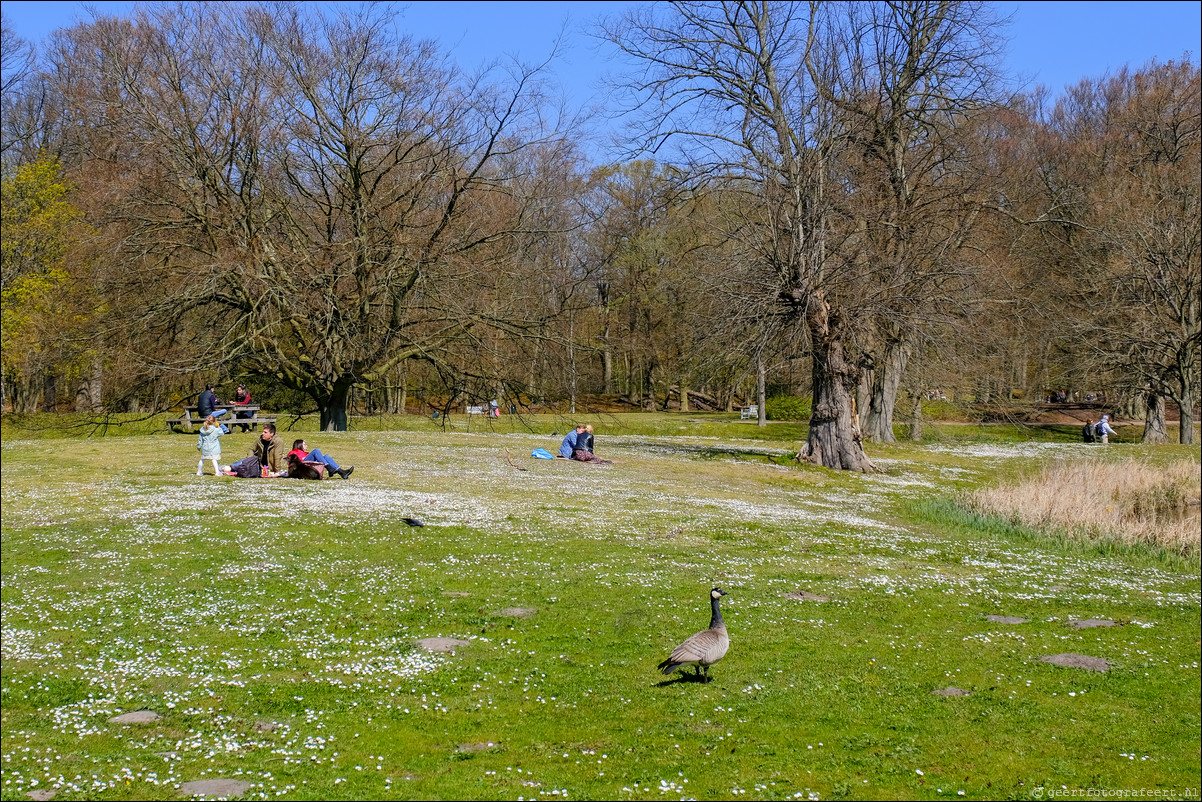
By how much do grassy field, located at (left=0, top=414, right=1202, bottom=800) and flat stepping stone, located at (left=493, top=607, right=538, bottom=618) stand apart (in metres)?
0.06

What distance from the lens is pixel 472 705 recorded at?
→ 1028 centimetres

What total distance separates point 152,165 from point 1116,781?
34.1 meters

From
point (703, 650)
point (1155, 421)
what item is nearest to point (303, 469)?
point (703, 650)

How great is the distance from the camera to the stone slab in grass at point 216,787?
8.05m

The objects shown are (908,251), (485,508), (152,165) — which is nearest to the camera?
(485,508)

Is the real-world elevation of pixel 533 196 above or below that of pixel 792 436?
above

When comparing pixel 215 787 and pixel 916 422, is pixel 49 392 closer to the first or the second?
pixel 916 422

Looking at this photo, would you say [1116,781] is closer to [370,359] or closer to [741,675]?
[741,675]

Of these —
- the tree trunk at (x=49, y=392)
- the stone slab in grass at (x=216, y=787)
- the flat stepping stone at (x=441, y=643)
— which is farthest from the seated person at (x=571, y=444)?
the tree trunk at (x=49, y=392)

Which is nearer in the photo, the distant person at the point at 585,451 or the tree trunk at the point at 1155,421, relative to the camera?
the distant person at the point at 585,451

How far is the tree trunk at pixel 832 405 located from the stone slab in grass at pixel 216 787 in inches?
1132

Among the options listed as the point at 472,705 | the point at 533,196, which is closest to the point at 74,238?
the point at 533,196

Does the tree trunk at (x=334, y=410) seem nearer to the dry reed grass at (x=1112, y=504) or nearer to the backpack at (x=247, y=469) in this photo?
the backpack at (x=247, y=469)

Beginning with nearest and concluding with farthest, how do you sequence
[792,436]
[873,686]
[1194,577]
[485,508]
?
[873,686]
[1194,577]
[485,508]
[792,436]
